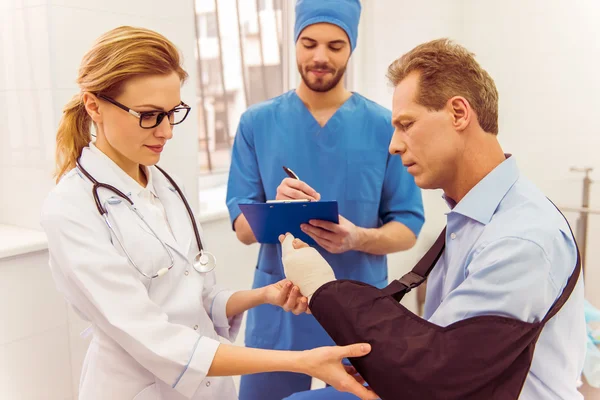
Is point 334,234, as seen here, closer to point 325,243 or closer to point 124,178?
point 325,243

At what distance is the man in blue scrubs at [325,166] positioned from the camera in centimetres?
172

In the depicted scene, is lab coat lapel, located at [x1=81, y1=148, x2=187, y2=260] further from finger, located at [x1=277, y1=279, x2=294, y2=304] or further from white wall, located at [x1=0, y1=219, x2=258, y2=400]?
white wall, located at [x1=0, y1=219, x2=258, y2=400]

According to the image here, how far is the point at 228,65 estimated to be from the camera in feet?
10.0

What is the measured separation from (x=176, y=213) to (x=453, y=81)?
0.71m

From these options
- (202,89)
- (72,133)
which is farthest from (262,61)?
(72,133)

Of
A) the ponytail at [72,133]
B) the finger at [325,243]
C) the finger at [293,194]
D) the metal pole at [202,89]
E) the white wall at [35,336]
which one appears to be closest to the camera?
the ponytail at [72,133]

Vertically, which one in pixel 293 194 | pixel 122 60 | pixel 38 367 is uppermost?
pixel 122 60

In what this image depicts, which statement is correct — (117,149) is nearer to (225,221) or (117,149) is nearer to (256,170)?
(256,170)

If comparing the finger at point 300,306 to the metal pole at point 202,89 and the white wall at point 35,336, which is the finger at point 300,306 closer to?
the white wall at point 35,336

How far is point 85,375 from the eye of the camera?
3.86 feet

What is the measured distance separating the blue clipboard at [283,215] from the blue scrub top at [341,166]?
0.53ft

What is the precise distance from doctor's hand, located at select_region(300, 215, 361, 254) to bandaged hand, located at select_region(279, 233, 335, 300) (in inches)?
12.9

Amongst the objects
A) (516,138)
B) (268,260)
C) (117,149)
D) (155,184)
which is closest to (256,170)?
(268,260)

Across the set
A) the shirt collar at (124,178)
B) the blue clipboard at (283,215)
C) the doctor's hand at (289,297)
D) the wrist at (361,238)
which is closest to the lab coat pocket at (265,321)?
the blue clipboard at (283,215)
